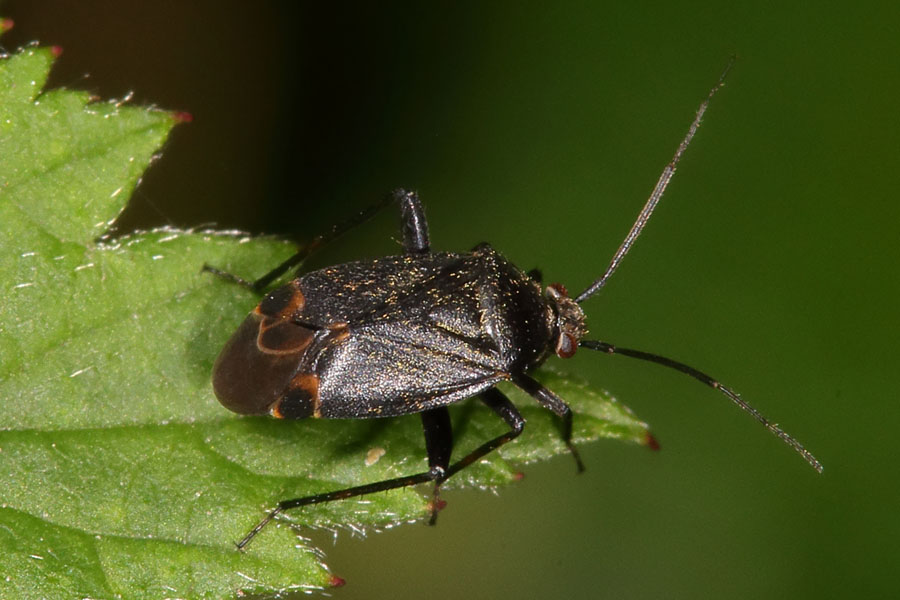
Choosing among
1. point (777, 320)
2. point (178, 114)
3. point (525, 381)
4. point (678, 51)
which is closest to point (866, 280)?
point (777, 320)

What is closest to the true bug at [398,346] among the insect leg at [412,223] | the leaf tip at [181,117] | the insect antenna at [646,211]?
the insect leg at [412,223]

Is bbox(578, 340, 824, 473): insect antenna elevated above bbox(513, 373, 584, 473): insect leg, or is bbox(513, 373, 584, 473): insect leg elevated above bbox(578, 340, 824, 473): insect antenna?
bbox(578, 340, 824, 473): insect antenna

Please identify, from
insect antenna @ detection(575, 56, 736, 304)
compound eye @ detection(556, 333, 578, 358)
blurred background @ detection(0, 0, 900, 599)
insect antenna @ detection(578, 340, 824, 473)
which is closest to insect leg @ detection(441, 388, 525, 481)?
compound eye @ detection(556, 333, 578, 358)

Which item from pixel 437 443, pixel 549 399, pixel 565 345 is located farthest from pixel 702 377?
pixel 437 443

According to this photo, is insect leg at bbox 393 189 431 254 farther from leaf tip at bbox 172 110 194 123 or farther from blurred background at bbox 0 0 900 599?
leaf tip at bbox 172 110 194 123

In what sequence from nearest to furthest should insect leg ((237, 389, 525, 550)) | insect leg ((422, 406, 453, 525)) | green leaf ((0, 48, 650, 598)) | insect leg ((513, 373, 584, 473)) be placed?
1. green leaf ((0, 48, 650, 598))
2. insect leg ((237, 389, 525, 550))
3. insect leg ((422, 406, 453, 525))
4. insect leg ((513, 373, 584, 473))

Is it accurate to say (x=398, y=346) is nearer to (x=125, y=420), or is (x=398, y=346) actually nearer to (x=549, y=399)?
(x=549, y=399)

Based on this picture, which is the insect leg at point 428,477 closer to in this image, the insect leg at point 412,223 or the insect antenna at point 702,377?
the insect antenna at point 702,377

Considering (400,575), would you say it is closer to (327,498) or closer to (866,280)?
(327,498)

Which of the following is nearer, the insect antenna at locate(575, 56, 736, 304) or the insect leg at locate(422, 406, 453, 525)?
the insect leg at locate(422, 406, 453, 525)
